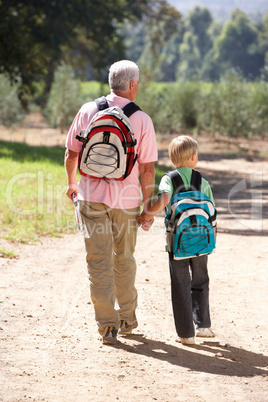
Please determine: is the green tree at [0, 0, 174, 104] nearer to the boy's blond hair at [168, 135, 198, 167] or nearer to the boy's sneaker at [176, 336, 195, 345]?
the boy's blond hair at [168, 135, 198, 167]

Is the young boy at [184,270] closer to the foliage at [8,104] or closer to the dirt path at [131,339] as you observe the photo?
the dirt path at [131,339]

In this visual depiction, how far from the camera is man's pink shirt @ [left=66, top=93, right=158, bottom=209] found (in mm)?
4258

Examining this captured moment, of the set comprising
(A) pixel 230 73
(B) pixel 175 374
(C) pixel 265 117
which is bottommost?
(B) pixel 175 374

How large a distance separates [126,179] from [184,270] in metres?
0.80

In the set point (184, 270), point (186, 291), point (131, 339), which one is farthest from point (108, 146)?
point (131, 339)

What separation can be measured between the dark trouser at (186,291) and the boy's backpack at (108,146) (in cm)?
79

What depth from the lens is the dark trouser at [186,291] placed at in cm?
437

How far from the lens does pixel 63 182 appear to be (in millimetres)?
11773

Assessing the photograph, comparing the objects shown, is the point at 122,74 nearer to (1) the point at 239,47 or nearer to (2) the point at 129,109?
(2) the point at 129,109

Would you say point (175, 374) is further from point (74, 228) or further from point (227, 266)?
point (74, 228)

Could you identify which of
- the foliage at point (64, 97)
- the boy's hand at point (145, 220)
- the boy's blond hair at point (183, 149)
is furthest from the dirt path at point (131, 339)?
the foliage at point (64, 97)

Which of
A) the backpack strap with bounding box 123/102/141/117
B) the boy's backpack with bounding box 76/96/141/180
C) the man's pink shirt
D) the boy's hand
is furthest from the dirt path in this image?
the backpack strap with bounding box 123/102/141/117

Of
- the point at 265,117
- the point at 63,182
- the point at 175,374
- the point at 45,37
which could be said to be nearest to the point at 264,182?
the point at 63,182

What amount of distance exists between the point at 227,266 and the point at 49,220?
325 centimetres
